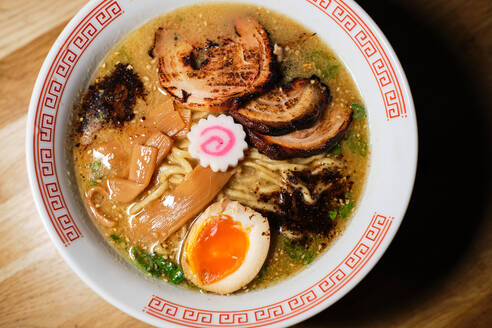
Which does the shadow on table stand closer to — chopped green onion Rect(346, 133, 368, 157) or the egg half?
chopped green onion Rect(346, 133, 368, 157)

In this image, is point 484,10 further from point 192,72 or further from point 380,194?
point 192,72

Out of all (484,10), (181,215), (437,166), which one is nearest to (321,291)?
(181,215)

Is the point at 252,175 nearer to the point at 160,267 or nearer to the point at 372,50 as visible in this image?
the point at 160,267

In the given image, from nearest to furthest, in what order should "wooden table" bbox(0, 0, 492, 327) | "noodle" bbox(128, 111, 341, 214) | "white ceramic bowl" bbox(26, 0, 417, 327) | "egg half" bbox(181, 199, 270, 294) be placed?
1. "white ceramic bowl" bbox(26, 0, 417, 327)
2. "egg half" bbox(181, 199, 270, 294)
3. "noodle" bbox(128, 111, 341, 214)
4. "wooden table" bbox(0, 0, 492, 327)

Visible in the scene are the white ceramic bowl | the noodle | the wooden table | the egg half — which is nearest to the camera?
the white ceramic bowl

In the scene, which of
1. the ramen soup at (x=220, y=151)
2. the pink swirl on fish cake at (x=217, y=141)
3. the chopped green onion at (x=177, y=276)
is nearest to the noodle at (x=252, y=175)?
the ramen soup at (x=220, y=151)

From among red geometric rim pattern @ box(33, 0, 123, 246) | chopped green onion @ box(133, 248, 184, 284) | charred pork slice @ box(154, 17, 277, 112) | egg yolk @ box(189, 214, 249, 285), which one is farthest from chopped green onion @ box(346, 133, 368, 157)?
red geometric rim pattern @ box(33, 0, 123, 246)
